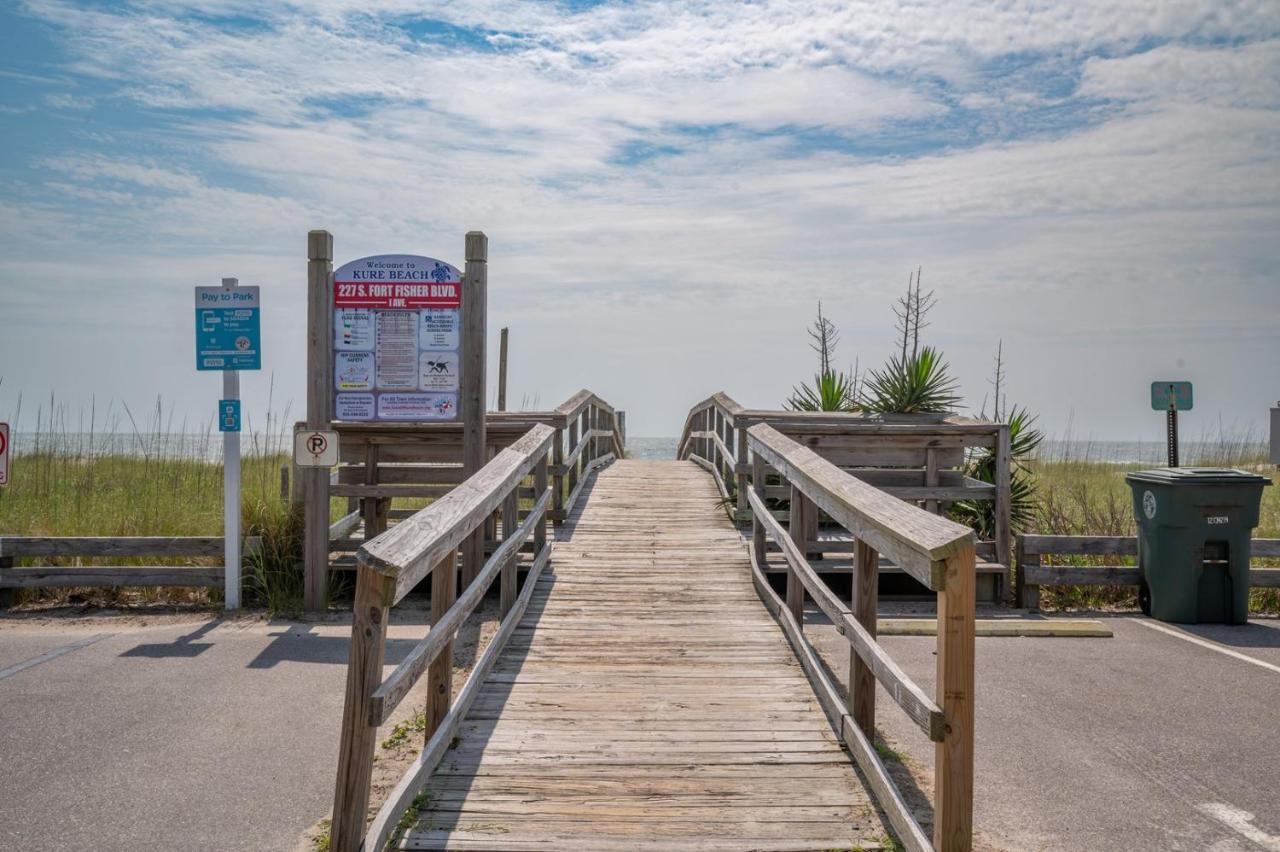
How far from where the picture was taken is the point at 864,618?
4477mm

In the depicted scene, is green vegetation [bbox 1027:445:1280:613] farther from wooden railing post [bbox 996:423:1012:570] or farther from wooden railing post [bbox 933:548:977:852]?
wooden railing post [bbox 933:548:977:852]

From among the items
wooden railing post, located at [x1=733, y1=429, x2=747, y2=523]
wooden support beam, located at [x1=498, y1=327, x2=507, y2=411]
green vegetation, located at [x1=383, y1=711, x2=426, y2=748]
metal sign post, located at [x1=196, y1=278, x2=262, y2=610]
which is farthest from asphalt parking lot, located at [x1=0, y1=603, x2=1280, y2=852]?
wooden support beam, located at [x1=498, y1=327, x2=507, y2=411]

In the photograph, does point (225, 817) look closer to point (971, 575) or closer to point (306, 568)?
point (971, 575)

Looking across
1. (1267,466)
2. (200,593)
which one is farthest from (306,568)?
(1267,466)

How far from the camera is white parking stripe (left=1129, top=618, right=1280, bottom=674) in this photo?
6667 mm

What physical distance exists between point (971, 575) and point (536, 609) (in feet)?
13.8

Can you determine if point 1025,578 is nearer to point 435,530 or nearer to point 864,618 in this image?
point 864,618

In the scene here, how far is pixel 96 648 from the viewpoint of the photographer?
700 centimetres

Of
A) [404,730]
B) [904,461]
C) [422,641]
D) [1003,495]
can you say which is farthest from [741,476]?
[422,641]

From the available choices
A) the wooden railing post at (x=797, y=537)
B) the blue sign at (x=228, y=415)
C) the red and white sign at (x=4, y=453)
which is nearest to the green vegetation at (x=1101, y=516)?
the wooden railing post at (x=797, y=537)

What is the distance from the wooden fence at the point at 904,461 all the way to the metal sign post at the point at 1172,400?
1.58 meters

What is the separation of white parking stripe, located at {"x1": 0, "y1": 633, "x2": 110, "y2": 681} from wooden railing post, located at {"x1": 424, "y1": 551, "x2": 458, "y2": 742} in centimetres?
341

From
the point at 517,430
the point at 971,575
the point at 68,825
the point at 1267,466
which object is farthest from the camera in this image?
the point at 1267,466

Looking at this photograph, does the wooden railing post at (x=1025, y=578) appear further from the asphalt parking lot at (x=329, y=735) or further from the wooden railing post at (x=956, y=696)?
the wooden railing post at (x=956, y=696)
